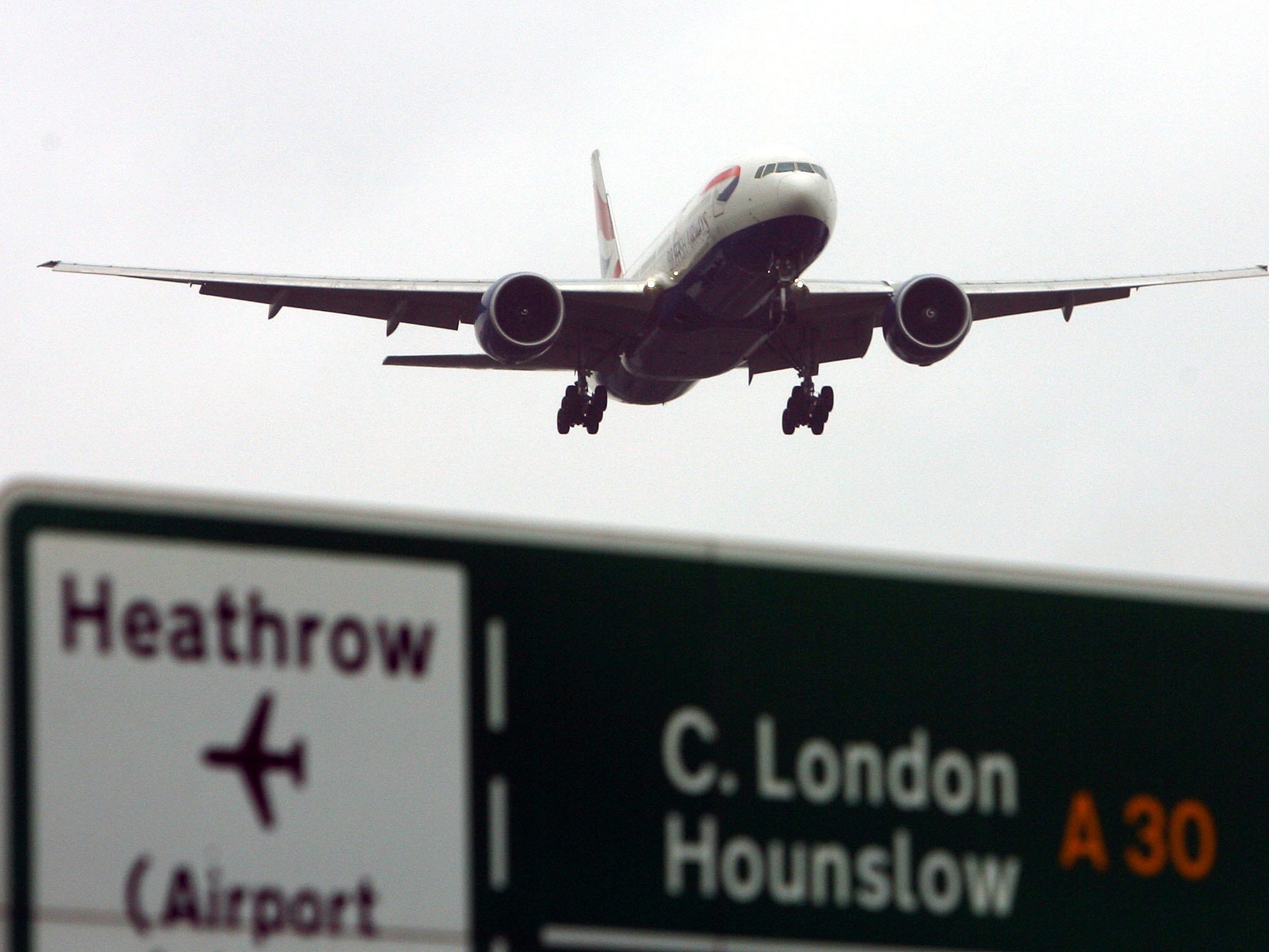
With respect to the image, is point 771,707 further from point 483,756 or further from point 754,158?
point 754,158

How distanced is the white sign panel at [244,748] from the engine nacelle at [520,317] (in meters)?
30.5

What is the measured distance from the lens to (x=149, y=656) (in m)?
4.93

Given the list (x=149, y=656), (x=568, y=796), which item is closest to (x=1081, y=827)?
(x=568, y=796)

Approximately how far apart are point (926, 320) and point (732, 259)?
417 centimetres

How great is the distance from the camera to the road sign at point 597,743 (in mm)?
4840

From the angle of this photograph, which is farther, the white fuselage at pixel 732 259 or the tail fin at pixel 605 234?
the tail fin at pixel 605 234

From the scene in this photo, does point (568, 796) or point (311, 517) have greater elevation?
point (311, 517)

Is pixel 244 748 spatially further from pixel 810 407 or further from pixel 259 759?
pixel 810 407

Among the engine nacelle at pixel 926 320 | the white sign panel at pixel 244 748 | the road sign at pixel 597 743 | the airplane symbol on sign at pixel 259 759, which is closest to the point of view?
the white sign panel at pixel 244 748

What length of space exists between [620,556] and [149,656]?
1407 millimetres

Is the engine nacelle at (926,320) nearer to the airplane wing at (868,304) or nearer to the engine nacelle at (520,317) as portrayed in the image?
the airplane wing at (868,304)

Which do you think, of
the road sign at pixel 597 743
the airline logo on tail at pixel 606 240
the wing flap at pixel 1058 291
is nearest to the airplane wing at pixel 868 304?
the wing flap at pixel 1058 291

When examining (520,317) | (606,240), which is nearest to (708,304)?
(520,317)

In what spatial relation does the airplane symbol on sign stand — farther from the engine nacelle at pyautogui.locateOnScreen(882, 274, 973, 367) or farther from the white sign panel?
the engine nacelle at pyautogui.locateOnScreen(882, 274, 973, 367)
